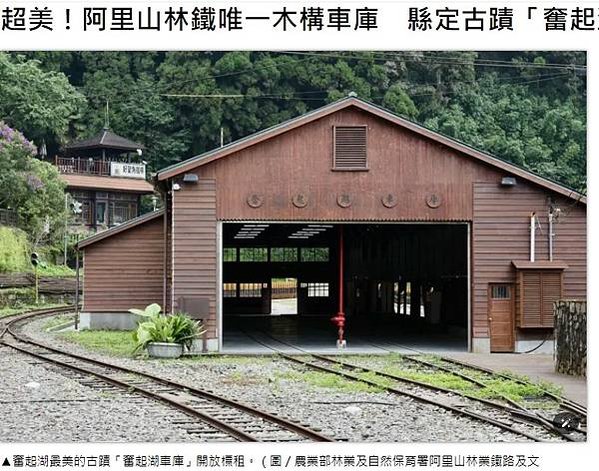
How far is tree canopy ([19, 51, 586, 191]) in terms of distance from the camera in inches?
2435

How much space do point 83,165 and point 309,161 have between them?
1525 inches

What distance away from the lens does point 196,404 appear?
48.9 feet

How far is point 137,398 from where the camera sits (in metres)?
15.6

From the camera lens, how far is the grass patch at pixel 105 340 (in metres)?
23.9

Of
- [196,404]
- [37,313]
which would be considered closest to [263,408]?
[196,404]

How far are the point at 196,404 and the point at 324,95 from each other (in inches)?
1949

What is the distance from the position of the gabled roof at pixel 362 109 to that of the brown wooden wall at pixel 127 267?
6.35 meters

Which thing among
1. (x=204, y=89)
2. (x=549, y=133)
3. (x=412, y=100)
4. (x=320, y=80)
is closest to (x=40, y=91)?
(x=204, y=89)

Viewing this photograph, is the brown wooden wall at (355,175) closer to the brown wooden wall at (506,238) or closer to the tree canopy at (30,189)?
the brown wooden wall at (506,238)

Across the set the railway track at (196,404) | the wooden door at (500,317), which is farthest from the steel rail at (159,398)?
the wooden door at (500,317)

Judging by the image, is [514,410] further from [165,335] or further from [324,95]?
[324,95]

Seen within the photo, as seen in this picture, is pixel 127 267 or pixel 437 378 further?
pixel 127 267

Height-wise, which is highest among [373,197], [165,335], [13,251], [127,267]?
[373,197]

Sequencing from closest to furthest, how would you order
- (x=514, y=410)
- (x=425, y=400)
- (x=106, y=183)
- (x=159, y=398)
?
(x=514, y=410) → (x=425, y=400) → (x=159, y=398) → (x=106, y=183)
